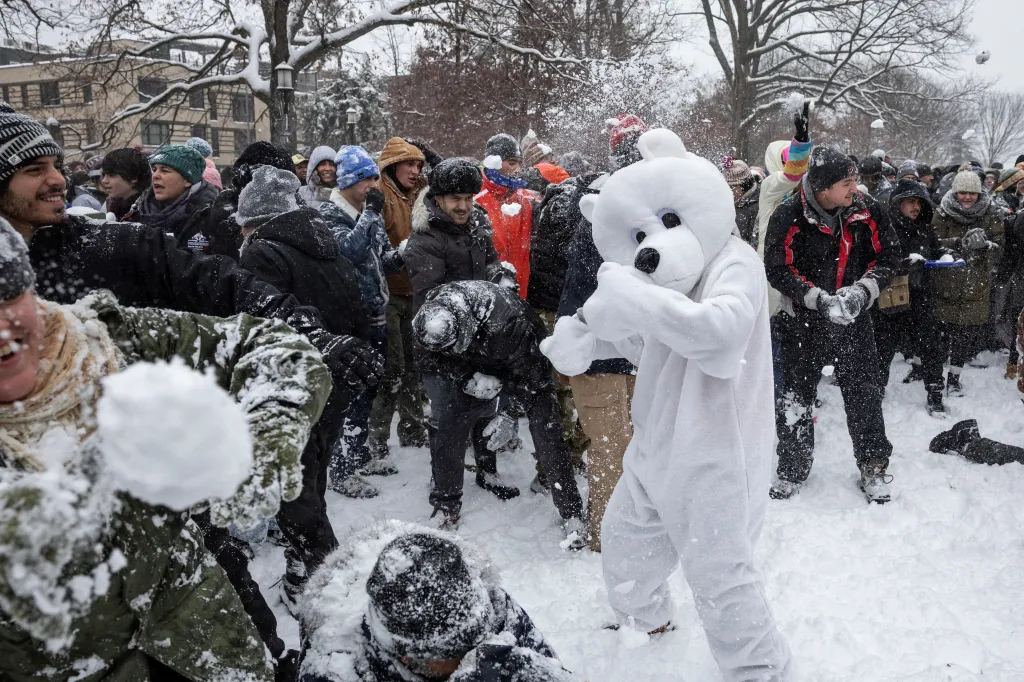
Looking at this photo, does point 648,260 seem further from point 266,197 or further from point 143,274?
point 266,197

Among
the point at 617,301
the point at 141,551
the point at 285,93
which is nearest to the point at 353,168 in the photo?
the point at 617,301

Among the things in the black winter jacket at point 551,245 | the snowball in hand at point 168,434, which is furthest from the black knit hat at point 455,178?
the snowball in hand at point 168,434

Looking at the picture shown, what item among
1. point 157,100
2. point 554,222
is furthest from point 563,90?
point 554,222

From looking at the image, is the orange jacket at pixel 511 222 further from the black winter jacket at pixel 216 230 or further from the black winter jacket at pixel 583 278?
the black winter jacket at pixel 216 230

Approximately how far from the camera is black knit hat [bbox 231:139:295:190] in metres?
4.32

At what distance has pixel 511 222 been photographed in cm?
495

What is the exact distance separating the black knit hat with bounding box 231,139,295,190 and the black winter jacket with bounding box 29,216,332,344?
221 cm

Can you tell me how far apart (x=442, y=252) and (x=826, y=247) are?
227 centimetres

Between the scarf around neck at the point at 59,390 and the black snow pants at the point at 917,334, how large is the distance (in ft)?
19.0

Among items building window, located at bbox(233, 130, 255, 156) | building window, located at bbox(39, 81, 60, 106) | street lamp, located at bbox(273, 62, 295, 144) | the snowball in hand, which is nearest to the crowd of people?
the snowball in hand

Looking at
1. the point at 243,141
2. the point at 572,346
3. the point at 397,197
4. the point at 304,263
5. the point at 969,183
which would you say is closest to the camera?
the point at 572,346

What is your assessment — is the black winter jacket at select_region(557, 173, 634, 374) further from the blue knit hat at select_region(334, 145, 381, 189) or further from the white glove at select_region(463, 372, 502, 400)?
the blue knit hat at select_region(334, 145, 381, 189)

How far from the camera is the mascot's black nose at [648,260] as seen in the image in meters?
2.28

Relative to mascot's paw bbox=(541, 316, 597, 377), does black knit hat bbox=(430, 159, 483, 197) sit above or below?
above
